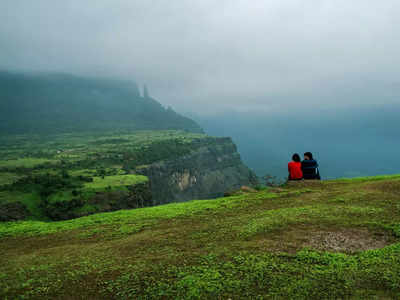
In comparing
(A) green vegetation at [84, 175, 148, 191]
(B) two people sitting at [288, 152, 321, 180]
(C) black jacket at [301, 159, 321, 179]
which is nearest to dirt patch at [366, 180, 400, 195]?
(C) black jacket at [301, 159, 321, 179]

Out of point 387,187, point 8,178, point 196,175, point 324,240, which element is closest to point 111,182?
point 8,178

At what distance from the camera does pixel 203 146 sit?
187m

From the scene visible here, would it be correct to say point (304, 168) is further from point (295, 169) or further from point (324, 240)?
point (324, 240)

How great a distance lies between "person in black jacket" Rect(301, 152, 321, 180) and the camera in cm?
2192

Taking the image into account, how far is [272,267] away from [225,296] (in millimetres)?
2263

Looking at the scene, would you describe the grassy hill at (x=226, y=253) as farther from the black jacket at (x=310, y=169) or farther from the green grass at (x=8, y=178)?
the green grass at (x=8, y=178)

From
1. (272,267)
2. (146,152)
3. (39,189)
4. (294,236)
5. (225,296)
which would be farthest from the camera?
(146,152)

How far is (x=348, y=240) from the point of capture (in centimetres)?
1152

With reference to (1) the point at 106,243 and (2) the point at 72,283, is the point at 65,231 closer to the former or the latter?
(1) the point at 106,243

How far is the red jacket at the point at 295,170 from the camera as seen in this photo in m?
22.1

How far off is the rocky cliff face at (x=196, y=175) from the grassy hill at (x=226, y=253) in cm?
9506

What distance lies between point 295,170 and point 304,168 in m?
0.93

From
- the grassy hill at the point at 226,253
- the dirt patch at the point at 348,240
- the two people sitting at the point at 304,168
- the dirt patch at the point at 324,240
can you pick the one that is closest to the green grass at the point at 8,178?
the grassy hill at the point at 226,253

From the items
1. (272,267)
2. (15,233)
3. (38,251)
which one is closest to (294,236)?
(272,267)
